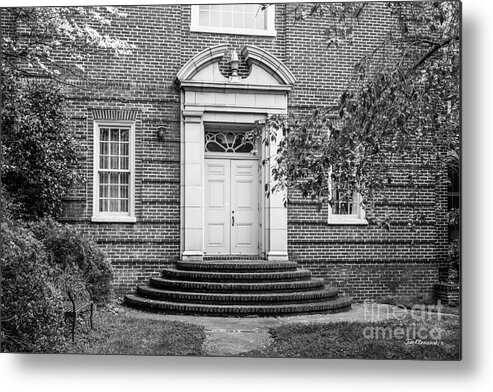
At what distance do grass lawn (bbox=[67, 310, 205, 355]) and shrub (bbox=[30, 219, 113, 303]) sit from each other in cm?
21

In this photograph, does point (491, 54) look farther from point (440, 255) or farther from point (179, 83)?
point (179, 83)

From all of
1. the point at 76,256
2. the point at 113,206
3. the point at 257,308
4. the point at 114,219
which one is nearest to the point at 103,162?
the point at 113,206

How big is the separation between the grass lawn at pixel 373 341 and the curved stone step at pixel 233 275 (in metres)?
0.44

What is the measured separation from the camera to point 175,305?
541 cm

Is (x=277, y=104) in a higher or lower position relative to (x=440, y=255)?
higher

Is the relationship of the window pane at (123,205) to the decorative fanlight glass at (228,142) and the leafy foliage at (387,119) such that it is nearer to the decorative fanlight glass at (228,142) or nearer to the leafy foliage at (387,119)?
the decorative fanlight glass at (228,142)

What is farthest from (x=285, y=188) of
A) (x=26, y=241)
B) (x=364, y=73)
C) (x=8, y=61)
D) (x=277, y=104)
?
(x=8, y=61)

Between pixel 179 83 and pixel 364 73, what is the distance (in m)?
1.47

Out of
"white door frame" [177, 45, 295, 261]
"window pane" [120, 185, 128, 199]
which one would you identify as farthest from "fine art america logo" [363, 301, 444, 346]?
"window pane" [120, 185, 128, 199]

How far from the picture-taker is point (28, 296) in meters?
5.27

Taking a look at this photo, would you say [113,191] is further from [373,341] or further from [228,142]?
[373,341]

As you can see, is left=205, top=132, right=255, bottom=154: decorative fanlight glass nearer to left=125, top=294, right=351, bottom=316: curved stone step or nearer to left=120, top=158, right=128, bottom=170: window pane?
left=120, top=158, right=128, bottom=170: window pane

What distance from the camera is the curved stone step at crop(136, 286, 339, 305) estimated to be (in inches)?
212

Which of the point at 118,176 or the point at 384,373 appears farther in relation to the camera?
the point at 118,176
